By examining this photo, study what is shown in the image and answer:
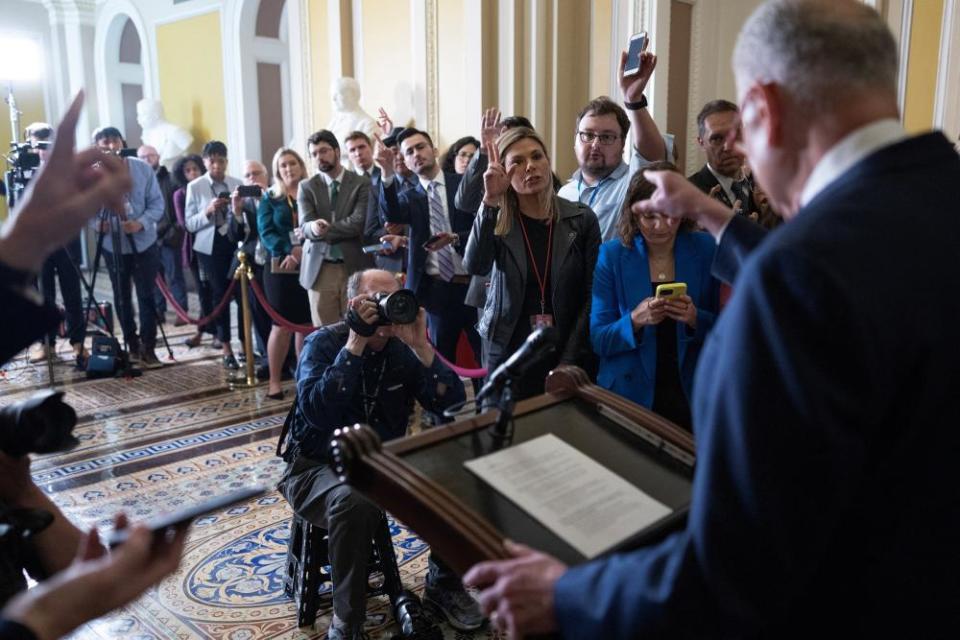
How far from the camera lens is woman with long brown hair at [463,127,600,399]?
2781 mm

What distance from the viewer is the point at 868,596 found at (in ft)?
3.05

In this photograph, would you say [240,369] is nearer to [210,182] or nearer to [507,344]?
[210,182]

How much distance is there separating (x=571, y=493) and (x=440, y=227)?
3339mm

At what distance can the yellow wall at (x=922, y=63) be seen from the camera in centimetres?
486

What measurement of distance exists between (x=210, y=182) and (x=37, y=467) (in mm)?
2980

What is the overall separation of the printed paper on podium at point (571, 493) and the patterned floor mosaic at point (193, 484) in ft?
4.72

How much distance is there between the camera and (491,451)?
1305 millimetres

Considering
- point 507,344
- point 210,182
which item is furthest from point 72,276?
point 507,344

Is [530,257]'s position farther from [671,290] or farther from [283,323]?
[283,323]

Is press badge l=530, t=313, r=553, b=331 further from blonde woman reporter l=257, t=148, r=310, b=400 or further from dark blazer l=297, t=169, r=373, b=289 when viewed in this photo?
blonde woman reporter l=257, t=148, r=310, b=400

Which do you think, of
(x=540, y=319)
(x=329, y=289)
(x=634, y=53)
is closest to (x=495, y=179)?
(x=540, y=319)

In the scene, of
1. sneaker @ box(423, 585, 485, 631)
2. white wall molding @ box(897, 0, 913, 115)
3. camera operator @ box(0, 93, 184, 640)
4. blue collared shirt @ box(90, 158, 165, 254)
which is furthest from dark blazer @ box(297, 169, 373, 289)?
camera operator @ box(0, 93, 184, 640)

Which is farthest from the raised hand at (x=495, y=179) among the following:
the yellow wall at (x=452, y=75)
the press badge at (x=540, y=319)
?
the yellow wall at (x=452, y=75)

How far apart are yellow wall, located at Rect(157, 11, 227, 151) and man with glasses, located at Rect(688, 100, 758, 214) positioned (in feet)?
25.7
